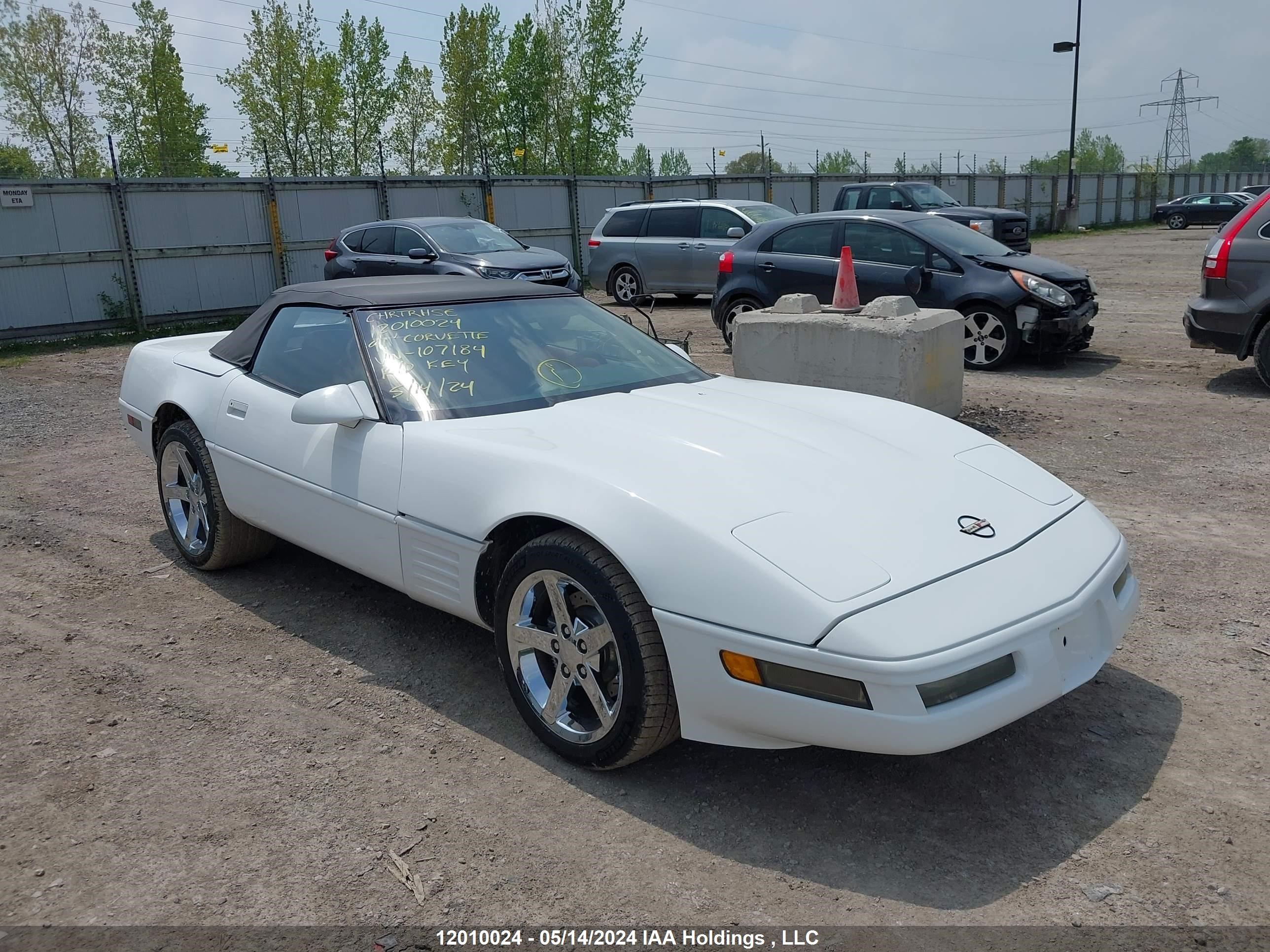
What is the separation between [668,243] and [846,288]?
27.9ft

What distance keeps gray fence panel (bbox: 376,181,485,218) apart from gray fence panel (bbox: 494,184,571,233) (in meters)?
0.49

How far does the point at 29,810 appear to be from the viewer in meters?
3.12

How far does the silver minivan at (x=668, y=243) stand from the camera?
51.2 feet

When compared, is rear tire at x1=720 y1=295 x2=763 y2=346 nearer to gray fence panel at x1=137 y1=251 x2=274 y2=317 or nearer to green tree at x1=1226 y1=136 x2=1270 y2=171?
gray fence panel at x1=137 y1=251 x2=274 y2=317

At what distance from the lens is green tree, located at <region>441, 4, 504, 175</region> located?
4028 centimetres

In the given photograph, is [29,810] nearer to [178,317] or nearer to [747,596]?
[747,596]

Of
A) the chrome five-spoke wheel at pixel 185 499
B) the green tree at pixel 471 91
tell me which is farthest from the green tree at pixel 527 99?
the chrome five-spoke wheel at pixel 185 499

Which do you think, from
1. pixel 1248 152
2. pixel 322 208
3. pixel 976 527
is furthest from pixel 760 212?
pixel 1248 152

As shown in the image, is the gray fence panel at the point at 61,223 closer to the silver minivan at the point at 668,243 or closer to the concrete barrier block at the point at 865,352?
the silver minivan at the point at 668,243

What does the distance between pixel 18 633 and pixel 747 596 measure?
3.45m

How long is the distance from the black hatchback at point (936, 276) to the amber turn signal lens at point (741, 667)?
7.28m

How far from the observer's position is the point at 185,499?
200 inches

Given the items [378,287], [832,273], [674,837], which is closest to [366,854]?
[674,837]

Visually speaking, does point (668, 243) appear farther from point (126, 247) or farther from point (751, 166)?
point (751, 166)
